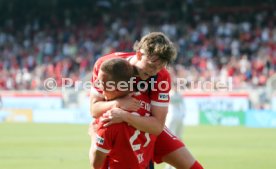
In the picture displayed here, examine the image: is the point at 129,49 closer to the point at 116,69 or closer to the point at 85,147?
the point at 85,147

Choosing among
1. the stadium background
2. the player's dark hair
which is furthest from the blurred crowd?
the player's dark hair

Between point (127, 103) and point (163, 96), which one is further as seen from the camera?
point (163, 96)

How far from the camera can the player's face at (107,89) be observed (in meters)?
6.66

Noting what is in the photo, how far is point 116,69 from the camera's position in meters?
6.54

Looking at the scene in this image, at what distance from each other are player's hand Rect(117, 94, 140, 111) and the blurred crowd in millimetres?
22605

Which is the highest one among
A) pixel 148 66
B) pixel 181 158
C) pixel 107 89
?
pixel 148 66

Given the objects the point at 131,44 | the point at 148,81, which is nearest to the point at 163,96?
the point at 148,81

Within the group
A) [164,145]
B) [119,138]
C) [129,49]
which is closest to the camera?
[119,138]

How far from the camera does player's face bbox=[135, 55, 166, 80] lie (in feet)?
22.3

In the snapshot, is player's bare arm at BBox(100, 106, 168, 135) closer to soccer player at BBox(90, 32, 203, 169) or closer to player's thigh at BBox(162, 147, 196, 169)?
soccer player at BBox(90, 32, 203, 169)

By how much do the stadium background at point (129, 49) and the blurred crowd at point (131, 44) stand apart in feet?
0.20

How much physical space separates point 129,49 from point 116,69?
A: 97.4 ft

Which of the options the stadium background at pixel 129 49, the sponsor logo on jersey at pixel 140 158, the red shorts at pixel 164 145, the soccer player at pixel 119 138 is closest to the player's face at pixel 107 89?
the soccer player at pixel 119 138

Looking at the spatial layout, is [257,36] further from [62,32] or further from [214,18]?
[62,32]
